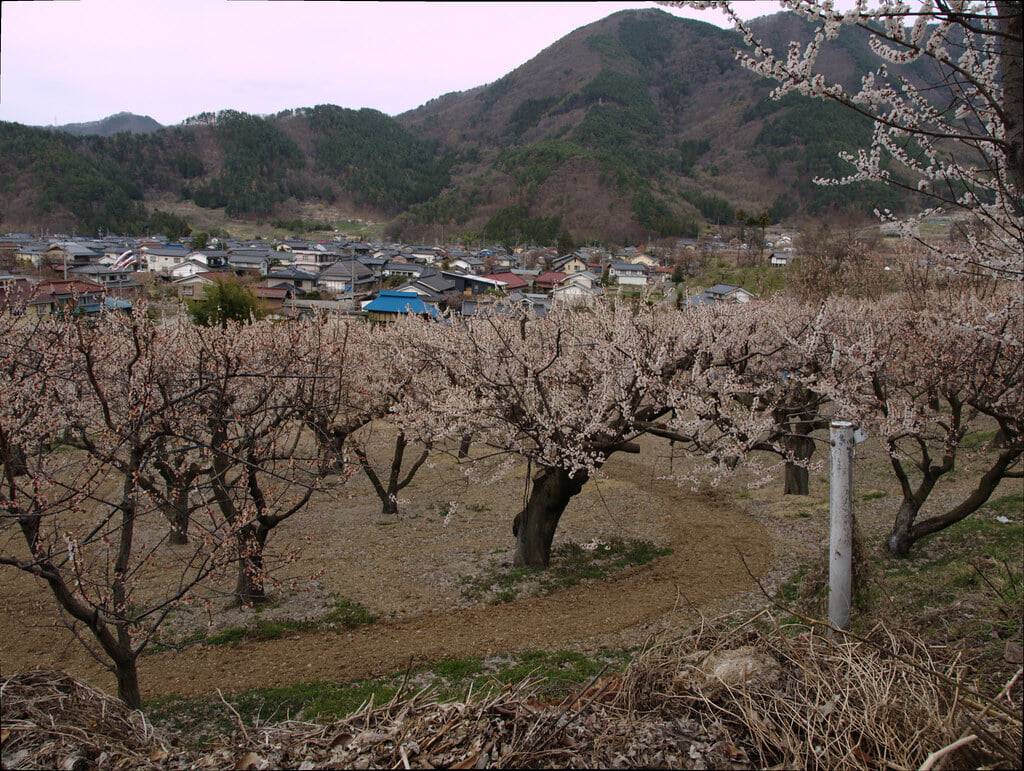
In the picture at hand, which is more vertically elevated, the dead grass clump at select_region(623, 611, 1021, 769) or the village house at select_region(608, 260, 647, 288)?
the village house at select_region(608, 260, 647, 288)

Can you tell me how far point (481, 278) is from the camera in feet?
182

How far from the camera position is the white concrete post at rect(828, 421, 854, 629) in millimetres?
4266

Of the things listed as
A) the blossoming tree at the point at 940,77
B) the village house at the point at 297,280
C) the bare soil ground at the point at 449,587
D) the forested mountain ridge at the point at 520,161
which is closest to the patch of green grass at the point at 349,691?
the bare soil ground at the point at 449,587

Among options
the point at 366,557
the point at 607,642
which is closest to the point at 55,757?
the point at 607,642

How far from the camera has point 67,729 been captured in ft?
9.81

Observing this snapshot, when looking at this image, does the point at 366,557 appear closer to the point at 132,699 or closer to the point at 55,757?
the point at 132,699

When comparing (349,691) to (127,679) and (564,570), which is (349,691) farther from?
(564,570)

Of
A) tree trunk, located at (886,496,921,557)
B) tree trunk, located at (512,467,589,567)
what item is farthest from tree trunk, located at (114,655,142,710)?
tree trunk, located at (886,496,921,557)

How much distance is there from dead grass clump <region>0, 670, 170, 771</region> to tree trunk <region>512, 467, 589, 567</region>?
7.08 m

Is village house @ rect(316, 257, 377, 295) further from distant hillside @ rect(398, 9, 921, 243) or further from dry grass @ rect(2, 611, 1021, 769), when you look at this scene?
dry grass @ rect(2, 611, 1021, 769)

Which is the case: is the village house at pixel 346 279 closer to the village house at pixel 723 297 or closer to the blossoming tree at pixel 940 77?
the village house at pixel 723 297

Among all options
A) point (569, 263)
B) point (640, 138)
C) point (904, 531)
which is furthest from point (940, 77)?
point (640, 138)

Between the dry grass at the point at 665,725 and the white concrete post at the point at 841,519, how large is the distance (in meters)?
1.07

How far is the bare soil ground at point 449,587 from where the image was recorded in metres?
7.75
